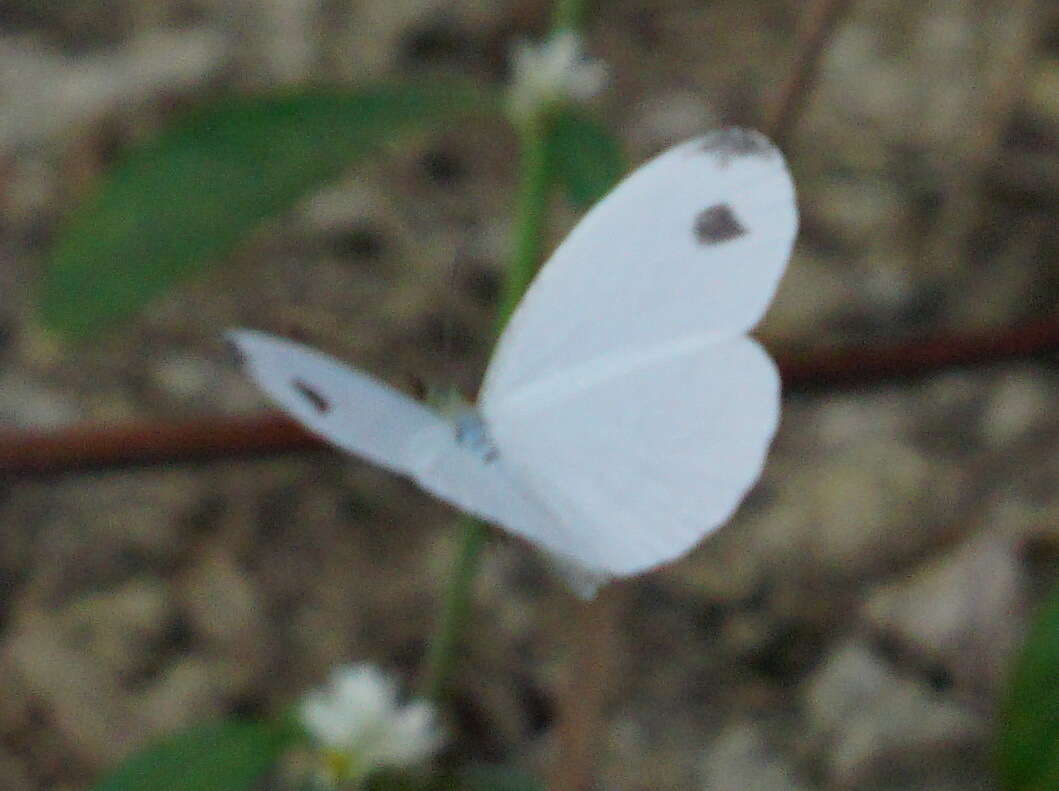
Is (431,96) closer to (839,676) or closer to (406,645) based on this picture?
(406,645)

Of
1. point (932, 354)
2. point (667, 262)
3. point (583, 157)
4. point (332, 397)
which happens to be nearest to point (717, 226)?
point (667, 262)

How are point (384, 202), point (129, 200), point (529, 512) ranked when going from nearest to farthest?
1. point (529, 512)
2. point (129, 200)
3. point (384, 202)

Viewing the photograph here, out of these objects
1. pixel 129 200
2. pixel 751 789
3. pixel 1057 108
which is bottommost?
pixel 751 789

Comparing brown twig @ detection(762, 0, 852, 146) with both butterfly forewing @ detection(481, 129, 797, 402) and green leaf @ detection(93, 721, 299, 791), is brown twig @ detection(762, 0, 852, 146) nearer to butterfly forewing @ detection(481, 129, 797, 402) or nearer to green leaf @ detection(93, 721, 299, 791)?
butterfly forewing @ detection(481, 129, 797, 402)

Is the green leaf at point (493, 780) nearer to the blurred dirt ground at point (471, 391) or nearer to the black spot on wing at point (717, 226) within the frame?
the blurred dirt ground at point (471, 391)

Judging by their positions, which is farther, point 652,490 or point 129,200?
point 129,200

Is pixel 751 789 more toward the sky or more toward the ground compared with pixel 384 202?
more toward the ground

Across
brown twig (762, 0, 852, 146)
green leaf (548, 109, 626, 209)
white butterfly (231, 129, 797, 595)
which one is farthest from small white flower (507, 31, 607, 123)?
white butterfly (231, 129, 797, 595)

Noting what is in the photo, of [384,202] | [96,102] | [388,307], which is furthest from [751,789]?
[96,102]
